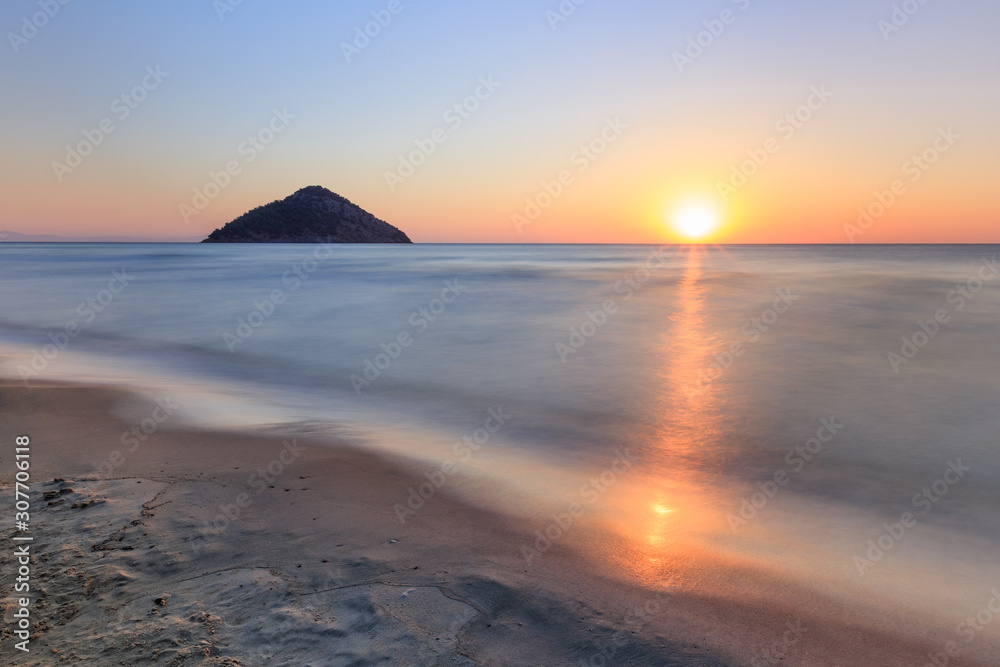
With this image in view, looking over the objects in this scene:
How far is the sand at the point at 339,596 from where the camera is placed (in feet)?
8.75

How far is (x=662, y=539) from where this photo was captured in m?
A: 4.03

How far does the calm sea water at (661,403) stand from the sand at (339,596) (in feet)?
1.73

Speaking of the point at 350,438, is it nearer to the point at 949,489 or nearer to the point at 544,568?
the point at 544,568

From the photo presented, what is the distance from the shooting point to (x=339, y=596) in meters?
3.00

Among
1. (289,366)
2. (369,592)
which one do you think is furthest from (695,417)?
(289,366)

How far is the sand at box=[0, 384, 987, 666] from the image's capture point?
8.75 feet

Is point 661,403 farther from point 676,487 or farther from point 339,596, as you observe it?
point 339,596

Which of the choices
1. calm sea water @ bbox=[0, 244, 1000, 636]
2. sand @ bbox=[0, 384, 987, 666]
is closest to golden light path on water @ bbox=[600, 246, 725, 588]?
calm sea water @ bbox=[0, 244, 1000, 636]

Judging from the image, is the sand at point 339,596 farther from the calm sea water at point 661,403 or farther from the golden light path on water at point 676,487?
the calm sea water at point 661,403

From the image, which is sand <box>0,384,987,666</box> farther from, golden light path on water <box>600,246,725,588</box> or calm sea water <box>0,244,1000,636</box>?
calm sea water <box>0,244,1000,636</box>

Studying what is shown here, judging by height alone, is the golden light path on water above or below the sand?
above

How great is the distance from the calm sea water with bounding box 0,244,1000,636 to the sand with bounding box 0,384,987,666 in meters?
0.53

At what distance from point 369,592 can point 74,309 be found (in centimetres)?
2188

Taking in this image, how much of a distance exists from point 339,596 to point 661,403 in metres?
6.25
